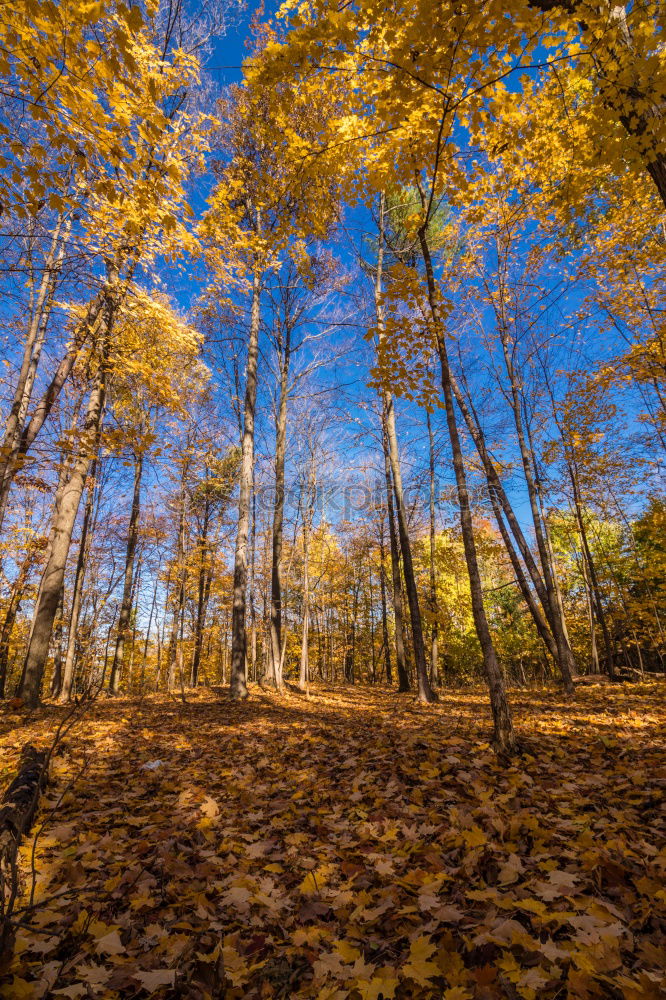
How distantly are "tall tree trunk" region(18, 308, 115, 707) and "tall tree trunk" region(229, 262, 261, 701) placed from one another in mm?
3172

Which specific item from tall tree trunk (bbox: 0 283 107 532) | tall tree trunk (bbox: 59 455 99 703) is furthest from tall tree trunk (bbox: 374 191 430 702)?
tall tree trunk (bbox: 59 455 99 703)

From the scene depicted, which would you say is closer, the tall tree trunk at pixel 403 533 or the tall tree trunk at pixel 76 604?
the tall tree trunk at pixel 403 533

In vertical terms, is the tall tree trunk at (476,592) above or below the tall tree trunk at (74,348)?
below

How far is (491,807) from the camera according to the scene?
118 inches

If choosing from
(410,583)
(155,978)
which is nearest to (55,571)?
(410,583)

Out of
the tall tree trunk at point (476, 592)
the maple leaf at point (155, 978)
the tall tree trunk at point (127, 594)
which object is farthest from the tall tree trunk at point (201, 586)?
the maple leaf at point (155, 978)

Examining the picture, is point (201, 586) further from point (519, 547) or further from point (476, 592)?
point (476, 592)

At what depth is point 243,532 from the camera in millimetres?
9883

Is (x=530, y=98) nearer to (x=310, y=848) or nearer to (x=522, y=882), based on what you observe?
(x=522, y=882)

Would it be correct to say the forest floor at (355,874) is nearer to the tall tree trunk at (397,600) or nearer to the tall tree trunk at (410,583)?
the tall tree trunk at (410,583)

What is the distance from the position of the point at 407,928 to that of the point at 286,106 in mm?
6483

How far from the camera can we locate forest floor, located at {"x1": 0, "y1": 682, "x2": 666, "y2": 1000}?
166 centimetres

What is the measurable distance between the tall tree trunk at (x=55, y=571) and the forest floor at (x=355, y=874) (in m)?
3.39

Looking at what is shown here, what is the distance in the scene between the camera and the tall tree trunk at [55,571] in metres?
7.78
